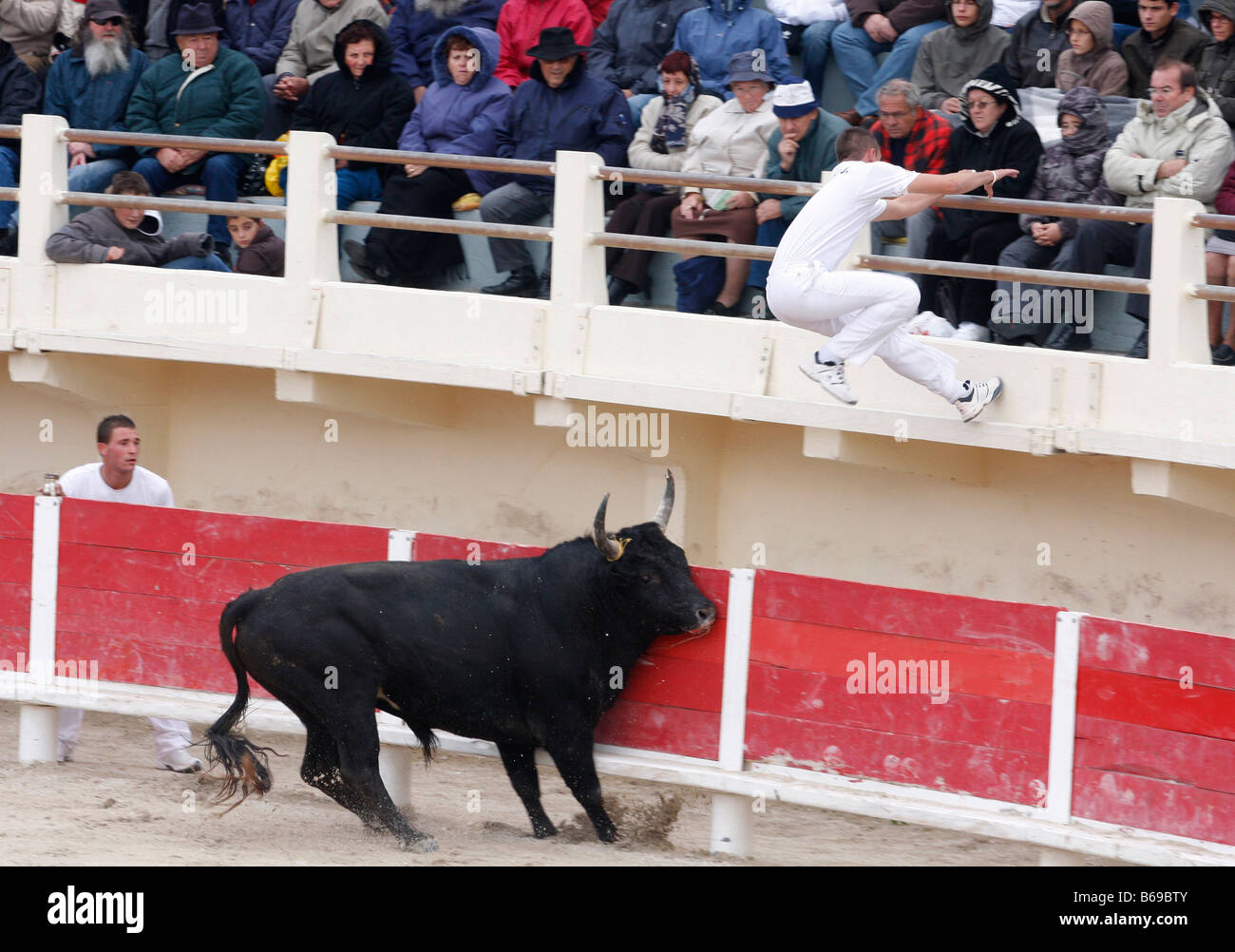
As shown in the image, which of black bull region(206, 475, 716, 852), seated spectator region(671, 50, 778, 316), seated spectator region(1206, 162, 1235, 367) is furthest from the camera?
seated spectator region(671, 50, 778, 316)

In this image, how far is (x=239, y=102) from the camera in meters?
10.6

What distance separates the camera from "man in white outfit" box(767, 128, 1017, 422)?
285 inches

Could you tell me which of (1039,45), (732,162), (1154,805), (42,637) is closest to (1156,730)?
(1154,805)

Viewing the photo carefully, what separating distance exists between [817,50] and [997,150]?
266 cm

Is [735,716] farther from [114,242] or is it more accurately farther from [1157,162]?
[114,242]

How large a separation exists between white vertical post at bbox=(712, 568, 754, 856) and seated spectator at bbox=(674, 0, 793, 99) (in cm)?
383

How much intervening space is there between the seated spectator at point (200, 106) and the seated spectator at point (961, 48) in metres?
3.99

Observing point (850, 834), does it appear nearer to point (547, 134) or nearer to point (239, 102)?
point (547, 134)

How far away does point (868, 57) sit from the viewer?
10555mm

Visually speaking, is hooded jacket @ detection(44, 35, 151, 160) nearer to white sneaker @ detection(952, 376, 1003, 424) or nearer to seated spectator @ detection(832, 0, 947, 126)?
seated spectator @ detection(832, 0, 947, 126)

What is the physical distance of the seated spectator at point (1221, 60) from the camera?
8.64m

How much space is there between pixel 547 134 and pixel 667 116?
662mm

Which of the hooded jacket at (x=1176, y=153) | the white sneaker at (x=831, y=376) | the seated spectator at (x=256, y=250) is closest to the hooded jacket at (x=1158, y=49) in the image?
the hooded jacket at (x=1176, y=153)

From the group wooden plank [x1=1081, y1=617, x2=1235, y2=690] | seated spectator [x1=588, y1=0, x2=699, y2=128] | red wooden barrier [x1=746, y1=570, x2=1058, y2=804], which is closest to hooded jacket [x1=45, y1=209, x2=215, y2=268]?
seated spectator [x1=588, y1=0, x2=699, y2=128]
